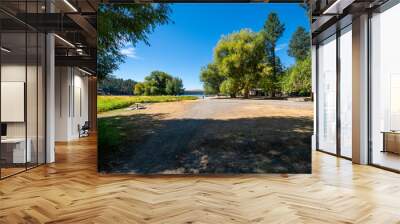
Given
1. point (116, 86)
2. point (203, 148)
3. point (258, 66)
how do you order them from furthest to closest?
1. point (258, 66)
2. point (116, 86)
3. point (203, 148)

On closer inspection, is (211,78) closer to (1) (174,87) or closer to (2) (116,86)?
(1) (174,87)

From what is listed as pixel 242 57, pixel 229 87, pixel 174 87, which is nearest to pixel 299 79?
pixel 242 57

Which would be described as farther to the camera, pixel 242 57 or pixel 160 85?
pixel 242 57

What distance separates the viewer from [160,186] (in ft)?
16.2

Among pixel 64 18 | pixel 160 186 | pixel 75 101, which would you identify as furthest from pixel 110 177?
pixel 75 101

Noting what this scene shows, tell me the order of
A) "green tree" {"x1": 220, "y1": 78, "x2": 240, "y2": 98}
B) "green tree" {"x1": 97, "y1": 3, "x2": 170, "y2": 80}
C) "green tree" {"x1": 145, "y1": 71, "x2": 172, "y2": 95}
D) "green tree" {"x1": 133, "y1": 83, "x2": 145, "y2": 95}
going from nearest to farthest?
"green tree" {"x1": 97, "y1": 3, "x2": 170, "y2": 80}
"green tree" {"x1": 145, "y1": 71, "x2": 172, "y2": 95}
"green tree" {"x1": 133, "y1": 83, "x2": 145, "y2": 95}
"green tree" {"x1": 220, "y1": 78, "x2": 240, "y2": 98}

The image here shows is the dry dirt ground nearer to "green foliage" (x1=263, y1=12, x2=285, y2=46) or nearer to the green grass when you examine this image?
the green grass

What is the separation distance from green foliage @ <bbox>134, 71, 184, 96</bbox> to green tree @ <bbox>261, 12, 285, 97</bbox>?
1631 millimetres

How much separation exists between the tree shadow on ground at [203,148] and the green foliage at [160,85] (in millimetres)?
543

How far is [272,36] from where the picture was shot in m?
5.93

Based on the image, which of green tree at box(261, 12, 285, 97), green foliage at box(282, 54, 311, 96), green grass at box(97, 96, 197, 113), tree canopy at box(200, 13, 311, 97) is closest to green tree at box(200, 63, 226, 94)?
tree canopy at box(200, 13, 311, 97)

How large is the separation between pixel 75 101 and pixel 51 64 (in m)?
6.27

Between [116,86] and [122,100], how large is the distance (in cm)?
29

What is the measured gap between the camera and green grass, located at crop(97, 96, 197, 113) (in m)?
5.91
